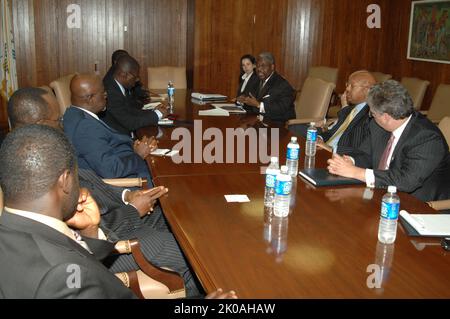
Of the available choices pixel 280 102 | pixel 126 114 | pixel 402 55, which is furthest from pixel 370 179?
pixel 402 55

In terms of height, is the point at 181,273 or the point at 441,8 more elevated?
the point at 441,8

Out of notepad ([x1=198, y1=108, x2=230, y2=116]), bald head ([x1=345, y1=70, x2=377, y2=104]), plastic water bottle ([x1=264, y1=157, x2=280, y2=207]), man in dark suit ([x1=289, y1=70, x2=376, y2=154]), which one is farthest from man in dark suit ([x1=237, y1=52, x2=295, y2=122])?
plastic water bottle ([x1=264, y1=157, x2=280, y2=207])

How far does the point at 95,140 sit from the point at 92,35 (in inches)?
190

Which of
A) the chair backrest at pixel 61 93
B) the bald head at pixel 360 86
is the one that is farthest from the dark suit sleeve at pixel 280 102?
the chair backrest at pixel 61 93

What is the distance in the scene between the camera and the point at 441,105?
18.4 feet

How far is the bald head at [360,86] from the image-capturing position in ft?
12.2

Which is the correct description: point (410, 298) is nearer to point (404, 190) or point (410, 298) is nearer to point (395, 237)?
point (395, 237)

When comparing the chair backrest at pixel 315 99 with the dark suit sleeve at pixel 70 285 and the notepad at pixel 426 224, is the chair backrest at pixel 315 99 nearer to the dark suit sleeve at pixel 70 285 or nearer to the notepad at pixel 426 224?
the notepad at pixel 426 224

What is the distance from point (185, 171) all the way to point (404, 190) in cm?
119

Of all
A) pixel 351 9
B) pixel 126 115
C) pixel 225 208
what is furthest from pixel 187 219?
pixel 351 9

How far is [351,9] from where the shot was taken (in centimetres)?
790

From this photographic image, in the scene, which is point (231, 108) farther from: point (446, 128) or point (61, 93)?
point (446, 128)

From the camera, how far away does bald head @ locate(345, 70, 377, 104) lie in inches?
146

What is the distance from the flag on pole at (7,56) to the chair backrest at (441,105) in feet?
18.3
